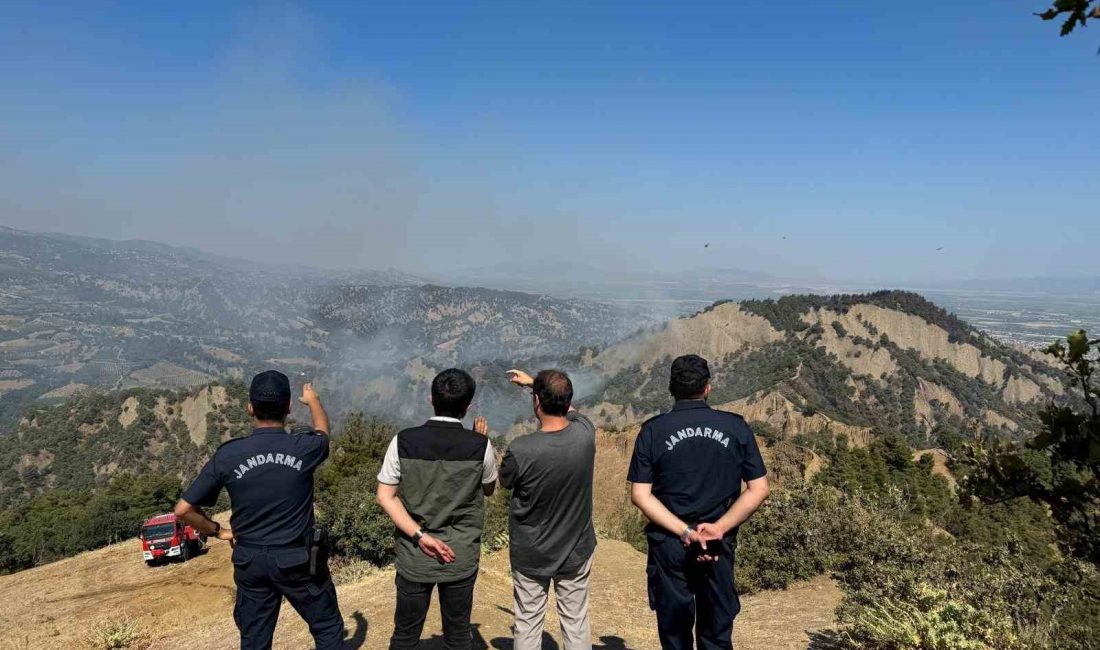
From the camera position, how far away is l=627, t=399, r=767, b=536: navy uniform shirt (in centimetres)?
430

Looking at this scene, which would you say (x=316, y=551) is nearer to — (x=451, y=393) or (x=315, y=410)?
(x=315, y=410)

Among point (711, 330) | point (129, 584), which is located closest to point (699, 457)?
point (129, 584)

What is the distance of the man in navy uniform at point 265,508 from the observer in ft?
14.4

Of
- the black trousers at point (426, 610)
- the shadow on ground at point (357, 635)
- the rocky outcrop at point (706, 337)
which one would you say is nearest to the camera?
the black trousers at point (426, 610)

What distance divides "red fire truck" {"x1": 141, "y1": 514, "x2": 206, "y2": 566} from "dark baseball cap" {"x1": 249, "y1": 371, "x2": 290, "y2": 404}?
574 inches

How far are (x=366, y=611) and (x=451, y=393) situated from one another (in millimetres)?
5413

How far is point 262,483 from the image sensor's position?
14.5ft

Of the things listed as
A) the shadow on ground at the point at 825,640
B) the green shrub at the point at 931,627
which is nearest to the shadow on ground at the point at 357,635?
the shadow on ground at the point at 825,640

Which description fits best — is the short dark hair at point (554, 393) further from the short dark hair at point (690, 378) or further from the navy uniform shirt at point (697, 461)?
the short dark hair at point (690, 378)

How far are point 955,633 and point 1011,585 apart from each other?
130 inches

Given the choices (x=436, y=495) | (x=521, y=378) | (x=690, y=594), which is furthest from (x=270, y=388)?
(x=690, y=594)

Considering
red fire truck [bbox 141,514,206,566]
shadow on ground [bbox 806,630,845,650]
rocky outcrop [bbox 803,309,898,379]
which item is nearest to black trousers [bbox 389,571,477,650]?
shadow on ground [bbox 806,630,845,650]

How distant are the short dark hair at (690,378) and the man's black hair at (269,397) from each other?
2837 millimetres

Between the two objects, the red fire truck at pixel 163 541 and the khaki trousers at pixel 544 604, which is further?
the red fire truck at pixel 163 541
